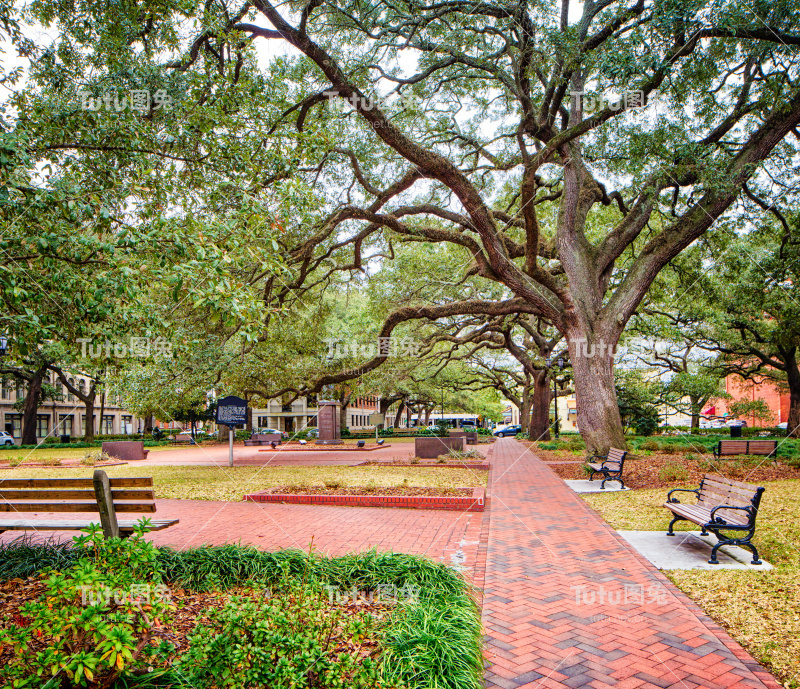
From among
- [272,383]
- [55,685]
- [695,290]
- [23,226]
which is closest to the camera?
[55,685]

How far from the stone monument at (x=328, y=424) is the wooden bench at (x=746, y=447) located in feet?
69.1

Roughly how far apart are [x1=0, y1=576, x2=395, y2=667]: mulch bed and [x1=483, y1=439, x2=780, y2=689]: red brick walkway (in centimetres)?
90

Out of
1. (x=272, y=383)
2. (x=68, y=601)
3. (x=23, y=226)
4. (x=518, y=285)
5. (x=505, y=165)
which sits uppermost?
(x=505, y=165)

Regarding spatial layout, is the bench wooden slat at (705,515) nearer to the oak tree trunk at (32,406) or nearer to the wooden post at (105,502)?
the wooden post at (105,502)

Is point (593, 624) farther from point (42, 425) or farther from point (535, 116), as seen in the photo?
point (42, 425)

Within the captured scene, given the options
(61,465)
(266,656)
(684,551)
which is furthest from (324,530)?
(61,465)

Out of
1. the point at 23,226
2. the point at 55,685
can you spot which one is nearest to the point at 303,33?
the point at 23,226

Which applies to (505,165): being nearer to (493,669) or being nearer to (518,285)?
(518,285)

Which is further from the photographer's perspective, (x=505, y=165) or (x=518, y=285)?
(x=505, y=165)

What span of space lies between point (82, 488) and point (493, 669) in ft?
14.3

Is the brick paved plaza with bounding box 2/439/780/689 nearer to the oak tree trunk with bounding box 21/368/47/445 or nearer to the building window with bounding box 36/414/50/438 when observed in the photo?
the oak tree trunk with bounding box 21/368/47/445

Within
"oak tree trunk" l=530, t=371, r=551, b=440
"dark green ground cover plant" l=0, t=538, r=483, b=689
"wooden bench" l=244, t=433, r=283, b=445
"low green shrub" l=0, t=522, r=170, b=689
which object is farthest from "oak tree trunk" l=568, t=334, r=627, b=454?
"wooden bench" l=244, t=433, r=283, b=445

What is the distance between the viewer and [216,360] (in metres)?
15.5

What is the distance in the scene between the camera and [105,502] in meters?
5.02
